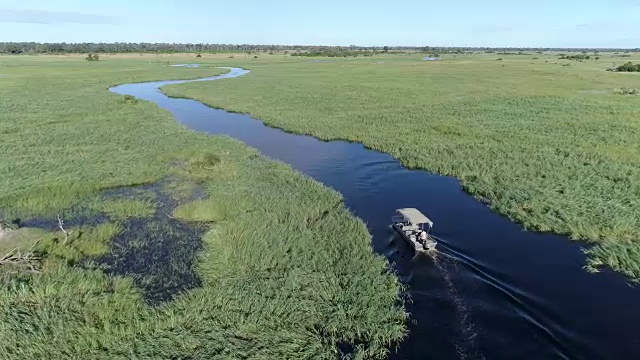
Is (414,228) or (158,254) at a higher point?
(414,228)

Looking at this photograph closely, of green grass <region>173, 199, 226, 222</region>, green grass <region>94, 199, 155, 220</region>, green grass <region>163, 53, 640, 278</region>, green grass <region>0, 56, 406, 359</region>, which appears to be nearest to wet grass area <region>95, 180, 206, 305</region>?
green grass <region>0, 56, 406, 359</region>

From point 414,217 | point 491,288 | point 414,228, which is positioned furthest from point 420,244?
point 491,288

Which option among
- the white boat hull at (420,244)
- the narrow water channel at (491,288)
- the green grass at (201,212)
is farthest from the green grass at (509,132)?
the green grass at (201,212)

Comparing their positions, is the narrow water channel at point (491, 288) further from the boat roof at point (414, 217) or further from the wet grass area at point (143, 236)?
the wet grass area at point (143, 236)

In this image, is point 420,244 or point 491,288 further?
point 420,244

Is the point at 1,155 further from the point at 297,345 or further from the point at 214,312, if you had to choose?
the point at 297,345

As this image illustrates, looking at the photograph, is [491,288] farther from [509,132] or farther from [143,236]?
[509,132]
